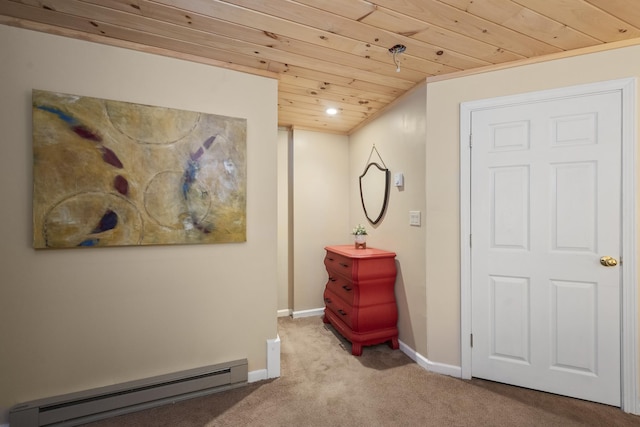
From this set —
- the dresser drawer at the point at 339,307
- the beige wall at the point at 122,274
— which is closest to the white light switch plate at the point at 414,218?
the dresser drawer at the point at 339,307

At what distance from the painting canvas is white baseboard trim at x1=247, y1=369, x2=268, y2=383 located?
1000 mm

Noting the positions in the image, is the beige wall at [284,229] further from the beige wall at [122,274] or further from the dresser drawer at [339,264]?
the beige wall at [122,274]

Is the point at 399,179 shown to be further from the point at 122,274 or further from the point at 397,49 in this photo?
the point at 122,274

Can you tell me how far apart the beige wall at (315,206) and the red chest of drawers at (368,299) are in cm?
79

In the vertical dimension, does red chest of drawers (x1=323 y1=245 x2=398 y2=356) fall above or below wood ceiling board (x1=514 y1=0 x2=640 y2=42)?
below

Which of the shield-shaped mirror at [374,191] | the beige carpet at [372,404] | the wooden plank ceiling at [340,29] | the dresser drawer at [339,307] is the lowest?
the beige carpet at [372,404]

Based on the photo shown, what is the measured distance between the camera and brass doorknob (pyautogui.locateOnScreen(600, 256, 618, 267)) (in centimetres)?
179

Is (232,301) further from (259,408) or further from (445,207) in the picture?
(445,207)

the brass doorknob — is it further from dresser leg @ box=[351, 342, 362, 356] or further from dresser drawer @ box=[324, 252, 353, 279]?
dresser leg @ box=[351, 342, 362, 356]

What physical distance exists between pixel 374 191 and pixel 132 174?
2206 mm

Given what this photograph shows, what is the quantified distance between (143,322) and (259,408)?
94 centimetres

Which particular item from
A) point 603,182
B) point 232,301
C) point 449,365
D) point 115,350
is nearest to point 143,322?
point 115,350

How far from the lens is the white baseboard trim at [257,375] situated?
2076 mm

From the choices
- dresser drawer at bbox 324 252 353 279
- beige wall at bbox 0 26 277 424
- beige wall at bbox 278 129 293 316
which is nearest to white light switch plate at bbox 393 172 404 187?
dresser drawer at bbox 324 252 353 279
